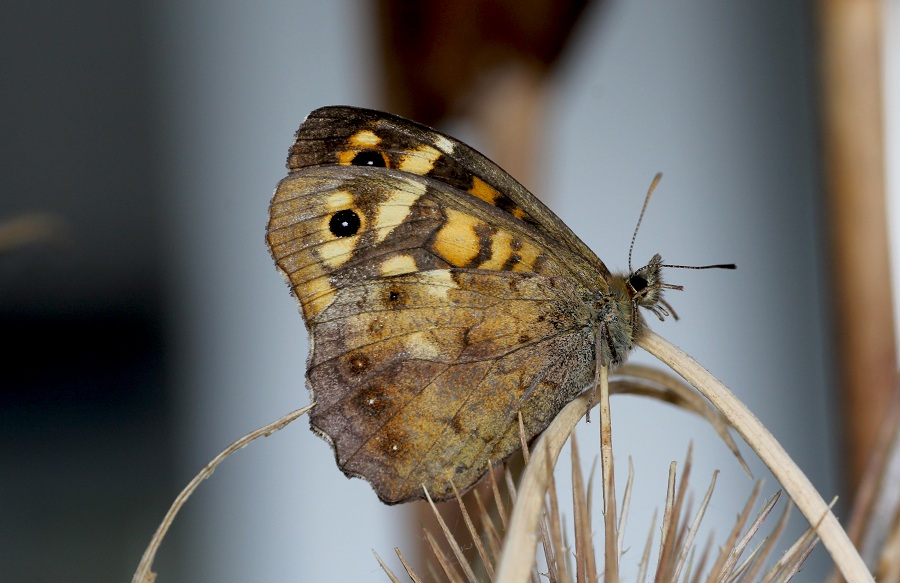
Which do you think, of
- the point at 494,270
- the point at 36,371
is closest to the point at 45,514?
the point at 36,371

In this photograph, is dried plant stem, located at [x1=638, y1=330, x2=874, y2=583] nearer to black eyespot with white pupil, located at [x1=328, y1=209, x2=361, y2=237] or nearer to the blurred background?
black eyespot with white pupil, located at [x1=328, y1=209, x2=361, y2=237]

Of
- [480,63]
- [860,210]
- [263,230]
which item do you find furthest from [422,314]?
[263,230]

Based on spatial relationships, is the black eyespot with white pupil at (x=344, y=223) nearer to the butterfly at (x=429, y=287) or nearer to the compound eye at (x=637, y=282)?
the butterfly at (x=429, y=287)

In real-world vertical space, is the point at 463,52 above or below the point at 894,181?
above

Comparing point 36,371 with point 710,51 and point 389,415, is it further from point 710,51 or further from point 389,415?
point 710,51

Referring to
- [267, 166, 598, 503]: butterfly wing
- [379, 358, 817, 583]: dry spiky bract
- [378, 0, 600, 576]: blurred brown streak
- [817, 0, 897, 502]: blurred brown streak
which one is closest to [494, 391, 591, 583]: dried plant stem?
[379, 358, 817, 583]: dry spiky bract

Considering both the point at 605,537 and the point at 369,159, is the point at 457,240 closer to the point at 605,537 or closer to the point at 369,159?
the point at 369,159

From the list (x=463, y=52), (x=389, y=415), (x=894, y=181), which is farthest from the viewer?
(x=894, y=181)
